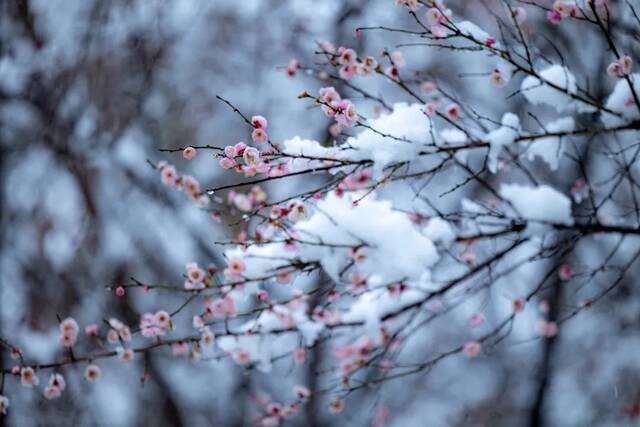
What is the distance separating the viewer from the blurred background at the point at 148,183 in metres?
4.92

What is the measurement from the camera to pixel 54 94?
4.96 m

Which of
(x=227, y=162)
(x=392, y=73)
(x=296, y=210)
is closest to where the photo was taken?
(x=227, y=162)

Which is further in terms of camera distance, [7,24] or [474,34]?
[7,24]

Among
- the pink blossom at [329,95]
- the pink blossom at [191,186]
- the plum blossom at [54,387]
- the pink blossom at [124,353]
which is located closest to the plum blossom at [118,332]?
the pink blossom at [124,353]

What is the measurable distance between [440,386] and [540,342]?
1511mm

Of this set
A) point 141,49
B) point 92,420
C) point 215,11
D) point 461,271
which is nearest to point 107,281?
point 92,420

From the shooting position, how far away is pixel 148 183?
5.71 meters

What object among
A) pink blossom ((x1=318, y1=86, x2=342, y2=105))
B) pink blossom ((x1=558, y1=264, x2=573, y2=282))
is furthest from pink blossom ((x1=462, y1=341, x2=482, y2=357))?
pink blossom ((x1=318, y1=86, x2=342, y2=105))

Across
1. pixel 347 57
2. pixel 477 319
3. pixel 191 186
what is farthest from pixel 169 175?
pixel 477 319

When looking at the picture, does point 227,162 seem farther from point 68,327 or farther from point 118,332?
point 68,327

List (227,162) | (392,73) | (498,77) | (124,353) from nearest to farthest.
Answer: (227,162) < (498,77) < (392,73) < (124,353)

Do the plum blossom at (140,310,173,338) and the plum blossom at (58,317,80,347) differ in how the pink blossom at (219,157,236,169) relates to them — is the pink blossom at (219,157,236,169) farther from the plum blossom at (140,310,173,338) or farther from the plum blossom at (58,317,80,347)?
the plum blossom at (58,317,80,347)

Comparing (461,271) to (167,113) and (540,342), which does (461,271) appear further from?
(167,113)

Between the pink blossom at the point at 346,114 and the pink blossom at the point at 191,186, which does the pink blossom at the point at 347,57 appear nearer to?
the pink blossom at the point at 346,114
